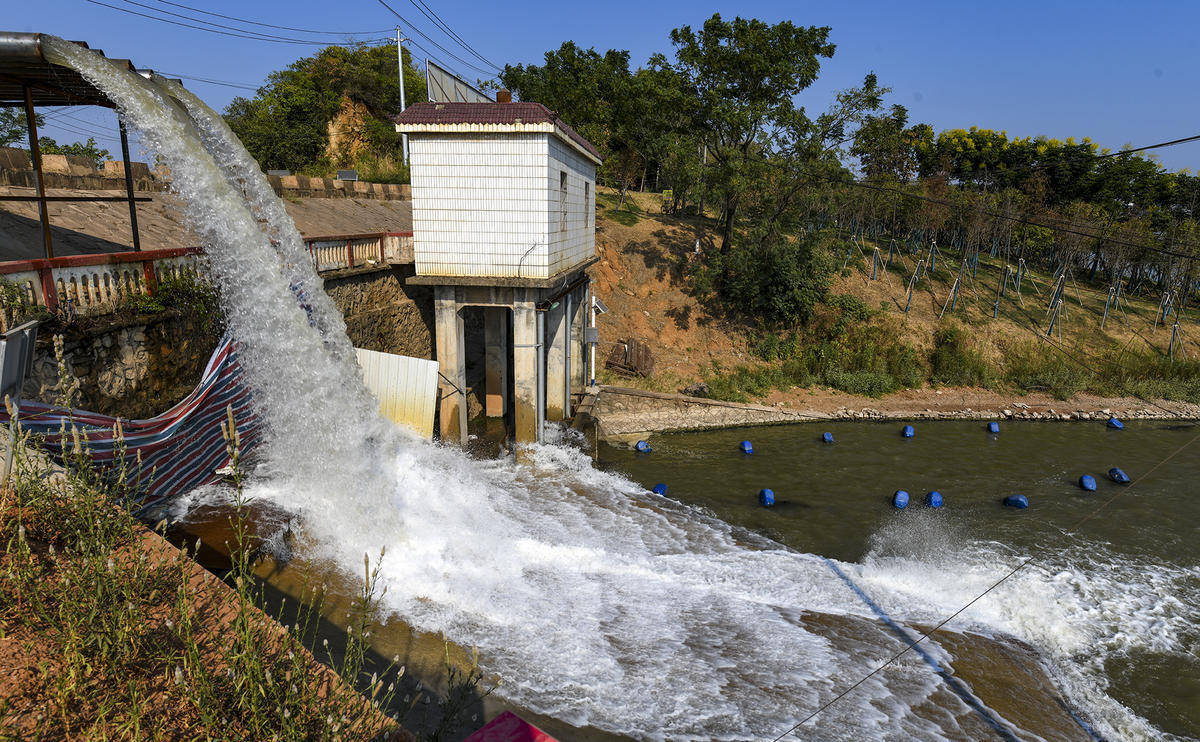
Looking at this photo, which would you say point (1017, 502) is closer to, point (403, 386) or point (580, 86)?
point (403, 386)

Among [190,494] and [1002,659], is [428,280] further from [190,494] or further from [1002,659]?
[1002,659]

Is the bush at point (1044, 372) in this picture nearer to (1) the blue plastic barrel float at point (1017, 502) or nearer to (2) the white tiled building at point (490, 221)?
(1) the blue plastic barrel float at point (1017, 502)

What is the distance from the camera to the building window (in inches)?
569

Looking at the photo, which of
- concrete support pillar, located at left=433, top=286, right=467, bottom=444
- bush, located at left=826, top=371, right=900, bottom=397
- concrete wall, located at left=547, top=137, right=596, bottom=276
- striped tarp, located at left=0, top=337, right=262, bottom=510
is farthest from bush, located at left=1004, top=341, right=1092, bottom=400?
striped tarp, located at left=0, top=337, right=262, bottom=510

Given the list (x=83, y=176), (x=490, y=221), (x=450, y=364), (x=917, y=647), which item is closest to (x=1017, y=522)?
(x=917, y=647)

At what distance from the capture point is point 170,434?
6852 millimetres

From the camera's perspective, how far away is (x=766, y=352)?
2492 cm

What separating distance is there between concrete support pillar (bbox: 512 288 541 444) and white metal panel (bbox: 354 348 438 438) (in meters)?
2.16

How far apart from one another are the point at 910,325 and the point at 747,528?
18149 mm

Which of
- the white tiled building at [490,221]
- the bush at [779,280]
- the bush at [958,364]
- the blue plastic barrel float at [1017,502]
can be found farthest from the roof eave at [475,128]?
the bush at [958,364]

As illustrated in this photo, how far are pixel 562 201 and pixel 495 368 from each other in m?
5.22

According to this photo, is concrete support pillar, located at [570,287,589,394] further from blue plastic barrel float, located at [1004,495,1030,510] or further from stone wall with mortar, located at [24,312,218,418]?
blue plastic barrel float, located at [1004,495,1030,510]

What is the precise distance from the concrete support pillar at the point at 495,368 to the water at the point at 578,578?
5.46m

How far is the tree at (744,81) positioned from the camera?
918 inches
